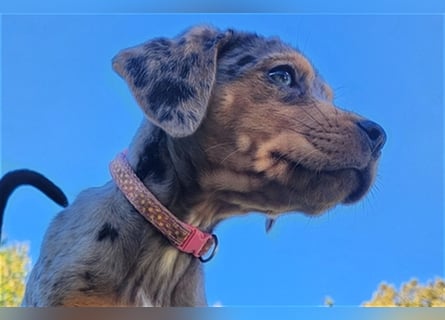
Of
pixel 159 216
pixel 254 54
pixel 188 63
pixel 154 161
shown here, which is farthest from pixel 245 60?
pixel 159 216

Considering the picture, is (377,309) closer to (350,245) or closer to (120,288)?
(350,245)

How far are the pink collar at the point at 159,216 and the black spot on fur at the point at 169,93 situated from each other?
20 cm

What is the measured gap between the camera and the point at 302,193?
219 cm

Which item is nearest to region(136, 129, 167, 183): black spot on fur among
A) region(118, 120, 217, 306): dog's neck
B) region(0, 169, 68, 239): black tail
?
region(118, 120, 217, 306): dog's neck

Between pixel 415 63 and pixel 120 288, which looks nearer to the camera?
pixel 120 288

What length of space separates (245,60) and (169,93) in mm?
261

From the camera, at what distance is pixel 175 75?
211 cm

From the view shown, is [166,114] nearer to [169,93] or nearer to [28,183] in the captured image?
[169,93]

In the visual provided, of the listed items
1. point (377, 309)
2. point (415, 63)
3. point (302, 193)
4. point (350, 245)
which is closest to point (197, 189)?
point (302, 193)

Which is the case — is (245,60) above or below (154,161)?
above

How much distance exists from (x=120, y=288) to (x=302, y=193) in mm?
599

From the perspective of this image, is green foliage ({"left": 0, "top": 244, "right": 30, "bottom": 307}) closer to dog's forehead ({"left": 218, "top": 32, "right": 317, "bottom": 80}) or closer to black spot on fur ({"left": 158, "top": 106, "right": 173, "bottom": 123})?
black spot on fur ({"left": 158, "top": 106, "right": 173, "bottom": 123})

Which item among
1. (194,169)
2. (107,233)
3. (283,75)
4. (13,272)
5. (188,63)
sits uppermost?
(283,75)

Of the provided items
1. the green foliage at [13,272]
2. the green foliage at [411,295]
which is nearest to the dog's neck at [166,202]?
the green foliage at [13,272]
